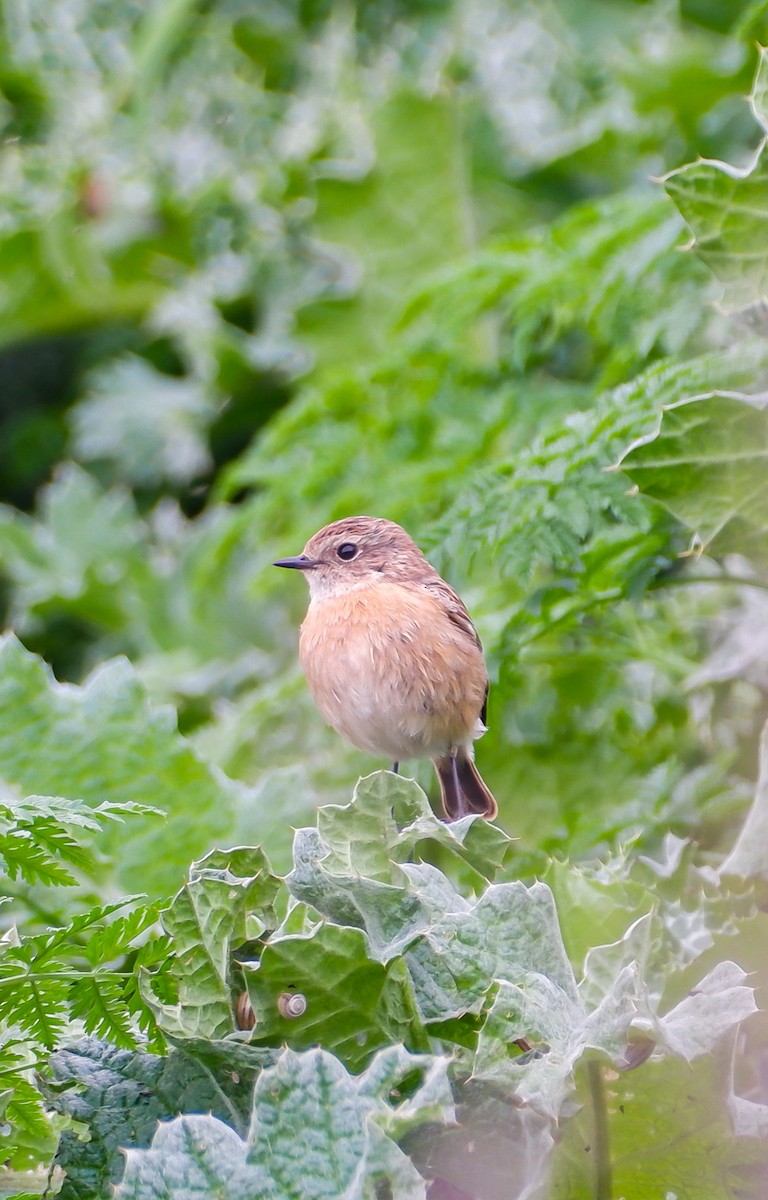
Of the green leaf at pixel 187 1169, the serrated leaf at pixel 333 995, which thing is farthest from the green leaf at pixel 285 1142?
the serrated leaf at pixel 333 995

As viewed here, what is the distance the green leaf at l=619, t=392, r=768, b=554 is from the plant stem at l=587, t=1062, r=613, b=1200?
74cm

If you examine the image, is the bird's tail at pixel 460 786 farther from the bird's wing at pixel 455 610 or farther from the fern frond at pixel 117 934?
the fern frond at pixel 117 934

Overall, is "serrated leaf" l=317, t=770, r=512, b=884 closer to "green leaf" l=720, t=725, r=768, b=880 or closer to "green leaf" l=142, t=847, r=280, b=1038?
"green leaf" l=142, t=847, r=280, b=1038

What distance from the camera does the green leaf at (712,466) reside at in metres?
1.60

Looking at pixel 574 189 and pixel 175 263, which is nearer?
pixel 574 189

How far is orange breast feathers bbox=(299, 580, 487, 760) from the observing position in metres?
2.20

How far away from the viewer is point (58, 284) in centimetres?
480

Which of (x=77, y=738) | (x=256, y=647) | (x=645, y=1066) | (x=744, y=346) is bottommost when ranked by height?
(x=256, y=647)

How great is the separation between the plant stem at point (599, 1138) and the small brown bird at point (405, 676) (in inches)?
38.4

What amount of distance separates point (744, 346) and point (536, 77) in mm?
2778

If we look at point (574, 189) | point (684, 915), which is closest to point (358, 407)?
point (574, 189)

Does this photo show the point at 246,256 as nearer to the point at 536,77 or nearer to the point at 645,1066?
the point at 536,77

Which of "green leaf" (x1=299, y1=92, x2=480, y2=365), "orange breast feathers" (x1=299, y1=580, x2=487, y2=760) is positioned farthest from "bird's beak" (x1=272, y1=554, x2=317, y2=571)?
"green leaf" (x1=299, y1=92, x2=480, y2=365)

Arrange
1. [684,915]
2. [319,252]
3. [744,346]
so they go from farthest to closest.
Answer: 1. [319,252]
2. [744,346]
3. [684,915]
